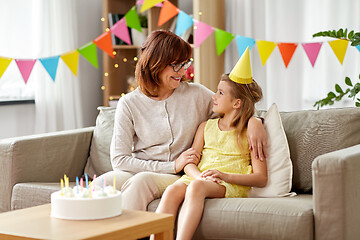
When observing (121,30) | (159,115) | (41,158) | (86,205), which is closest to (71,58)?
(121,30)

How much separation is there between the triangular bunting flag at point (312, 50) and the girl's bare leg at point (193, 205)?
1.71m

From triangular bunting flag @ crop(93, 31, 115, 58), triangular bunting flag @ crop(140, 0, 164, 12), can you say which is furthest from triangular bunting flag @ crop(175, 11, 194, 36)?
triangular bunting flag @ crop(93, 31, 115, 58)

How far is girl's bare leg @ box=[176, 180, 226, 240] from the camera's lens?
2234 mm

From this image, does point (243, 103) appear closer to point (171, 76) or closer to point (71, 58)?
point (171, 76)

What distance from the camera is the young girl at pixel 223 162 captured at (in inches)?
92.1

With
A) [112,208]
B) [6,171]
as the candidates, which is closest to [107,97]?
[6,171]

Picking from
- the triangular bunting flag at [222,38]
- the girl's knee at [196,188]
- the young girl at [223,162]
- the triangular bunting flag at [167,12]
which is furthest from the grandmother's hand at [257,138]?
the triangular bunting flag at [167,12]

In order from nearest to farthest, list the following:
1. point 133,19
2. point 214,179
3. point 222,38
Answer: point 214,179
point 222,38
point 133,19

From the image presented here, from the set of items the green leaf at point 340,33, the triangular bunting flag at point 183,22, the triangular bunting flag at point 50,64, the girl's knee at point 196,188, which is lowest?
the girl's knee at point 196,188

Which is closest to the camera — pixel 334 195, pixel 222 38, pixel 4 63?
pixel 334 195

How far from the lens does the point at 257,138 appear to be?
2.53 meters

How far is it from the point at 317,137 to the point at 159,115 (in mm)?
706

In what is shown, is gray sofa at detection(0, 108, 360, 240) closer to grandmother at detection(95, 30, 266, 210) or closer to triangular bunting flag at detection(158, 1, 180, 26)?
grandmother at detection(95, 30, 266, 210)

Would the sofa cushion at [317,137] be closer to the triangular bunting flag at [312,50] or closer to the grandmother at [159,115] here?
the grandmother at [159,115]
